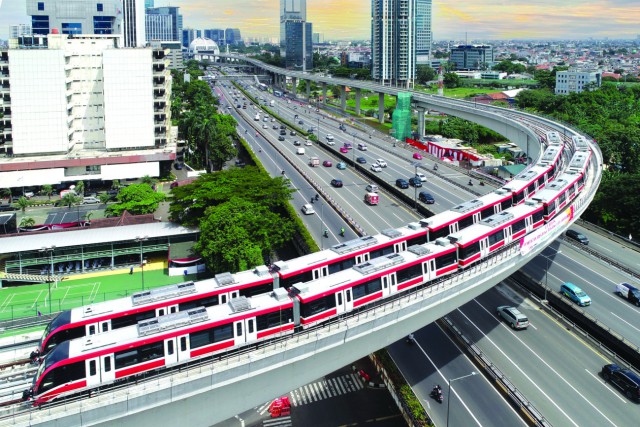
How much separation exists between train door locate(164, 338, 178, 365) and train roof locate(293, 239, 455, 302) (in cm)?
518

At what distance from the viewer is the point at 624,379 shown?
2614 cm

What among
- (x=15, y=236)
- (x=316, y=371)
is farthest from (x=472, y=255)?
(x=15, y=236)

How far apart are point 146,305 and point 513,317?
20.7m

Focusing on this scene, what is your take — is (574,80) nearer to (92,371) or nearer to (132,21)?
(132,21)

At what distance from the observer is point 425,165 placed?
74.9 metres

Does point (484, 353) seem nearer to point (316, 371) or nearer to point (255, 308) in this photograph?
point (316, 371)

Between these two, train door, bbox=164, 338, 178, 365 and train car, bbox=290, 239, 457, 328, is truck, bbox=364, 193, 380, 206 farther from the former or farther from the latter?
train door, bbox=164, 338, 178, 365

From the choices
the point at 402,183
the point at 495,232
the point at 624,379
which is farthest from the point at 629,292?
the point at 402,183

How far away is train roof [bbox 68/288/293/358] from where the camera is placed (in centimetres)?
1894

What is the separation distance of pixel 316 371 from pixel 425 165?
56363 millimetres

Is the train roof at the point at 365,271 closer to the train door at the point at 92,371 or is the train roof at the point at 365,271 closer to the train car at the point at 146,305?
the train car at the point at 146,305

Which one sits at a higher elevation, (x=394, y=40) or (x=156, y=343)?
(x=394, y=40)

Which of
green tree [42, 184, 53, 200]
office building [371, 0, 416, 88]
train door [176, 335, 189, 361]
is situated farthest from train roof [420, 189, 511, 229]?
office building [371, 0, 416, 88]

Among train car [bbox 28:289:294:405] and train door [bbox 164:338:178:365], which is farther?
train door [bbox 164:338:178:365]
